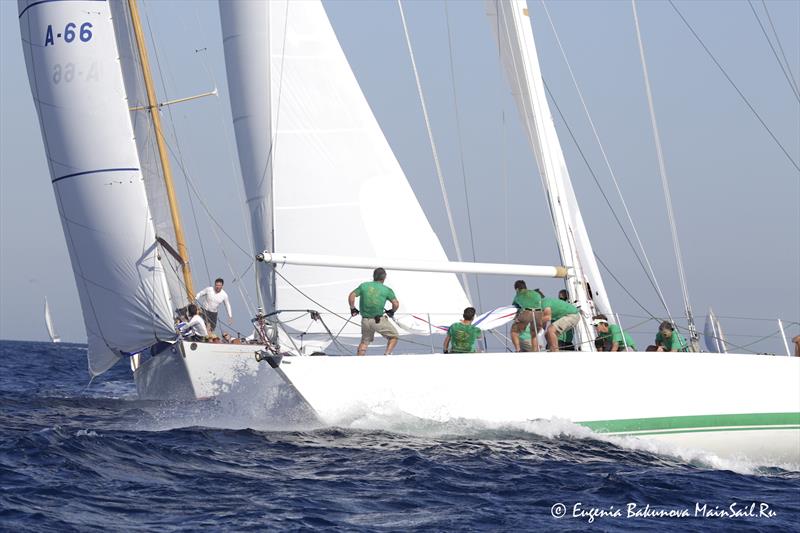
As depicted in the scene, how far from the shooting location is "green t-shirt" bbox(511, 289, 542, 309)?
13.1 meters

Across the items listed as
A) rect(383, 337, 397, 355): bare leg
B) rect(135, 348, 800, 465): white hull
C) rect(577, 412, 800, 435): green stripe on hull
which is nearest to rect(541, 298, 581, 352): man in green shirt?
rect(135, 348, 800, 465): white hull

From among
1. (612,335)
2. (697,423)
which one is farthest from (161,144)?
(697,423)

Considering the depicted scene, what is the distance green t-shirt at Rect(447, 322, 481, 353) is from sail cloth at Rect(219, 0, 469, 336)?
253 centimetres

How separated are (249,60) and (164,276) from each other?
3.11 metres

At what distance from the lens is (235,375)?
1320 centimetres

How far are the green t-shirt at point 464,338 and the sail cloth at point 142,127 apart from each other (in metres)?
7.20

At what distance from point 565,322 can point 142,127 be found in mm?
8972

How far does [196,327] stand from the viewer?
629 inches

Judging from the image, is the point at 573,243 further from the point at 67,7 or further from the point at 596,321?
the point at 67,7

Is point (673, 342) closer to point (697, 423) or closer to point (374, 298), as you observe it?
point (697, 423)

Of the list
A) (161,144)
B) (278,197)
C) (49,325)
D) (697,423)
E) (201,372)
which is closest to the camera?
(697,423)

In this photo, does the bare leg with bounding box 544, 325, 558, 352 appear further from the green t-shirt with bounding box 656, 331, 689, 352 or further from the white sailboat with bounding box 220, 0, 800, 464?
the green t-shirt with bounding box 656, 331, 689, 352

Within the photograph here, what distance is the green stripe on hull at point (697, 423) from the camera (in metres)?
12.1

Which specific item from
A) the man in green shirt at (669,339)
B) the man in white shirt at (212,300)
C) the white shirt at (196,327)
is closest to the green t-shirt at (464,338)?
the man in green shirt at (669,339)
